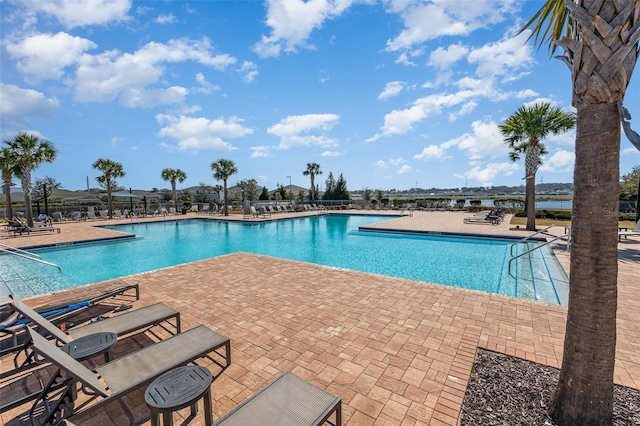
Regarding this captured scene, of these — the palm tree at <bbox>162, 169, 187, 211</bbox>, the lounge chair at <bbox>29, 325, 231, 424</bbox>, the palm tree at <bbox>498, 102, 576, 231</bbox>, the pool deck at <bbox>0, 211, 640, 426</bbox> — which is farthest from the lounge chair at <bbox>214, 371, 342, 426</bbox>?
the palm tree at <bbox>162, 169, 187, 211</bbox>

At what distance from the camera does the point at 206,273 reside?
6.38m

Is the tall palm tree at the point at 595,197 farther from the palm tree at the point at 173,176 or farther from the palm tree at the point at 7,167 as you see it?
the palm tree at the point at 173,176

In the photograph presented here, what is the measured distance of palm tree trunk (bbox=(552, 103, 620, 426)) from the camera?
5.85ft

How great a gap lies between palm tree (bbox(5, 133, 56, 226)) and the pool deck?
14302 millimetres

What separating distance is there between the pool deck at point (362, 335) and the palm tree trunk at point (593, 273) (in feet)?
2.85

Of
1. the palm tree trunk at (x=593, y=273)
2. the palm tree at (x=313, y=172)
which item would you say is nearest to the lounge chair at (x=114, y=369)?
the palm tree trunk at (x=593, y=273)

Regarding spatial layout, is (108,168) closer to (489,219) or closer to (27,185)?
(27,185)

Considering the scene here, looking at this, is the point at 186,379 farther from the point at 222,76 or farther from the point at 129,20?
the point at 222,76

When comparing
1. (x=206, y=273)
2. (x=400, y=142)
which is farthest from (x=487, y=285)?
(x=400, y=142)

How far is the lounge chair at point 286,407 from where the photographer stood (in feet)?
5.77

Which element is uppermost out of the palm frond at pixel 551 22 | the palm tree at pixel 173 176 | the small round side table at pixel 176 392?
the palm tree at pixel 173 176

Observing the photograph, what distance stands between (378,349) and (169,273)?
5218mm

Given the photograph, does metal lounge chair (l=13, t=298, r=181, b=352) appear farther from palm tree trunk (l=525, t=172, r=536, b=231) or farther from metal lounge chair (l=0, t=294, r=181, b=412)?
palm tree trunk (l=525, t=172, r=536, b=231)

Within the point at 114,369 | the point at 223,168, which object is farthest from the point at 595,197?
the point at 223,168
